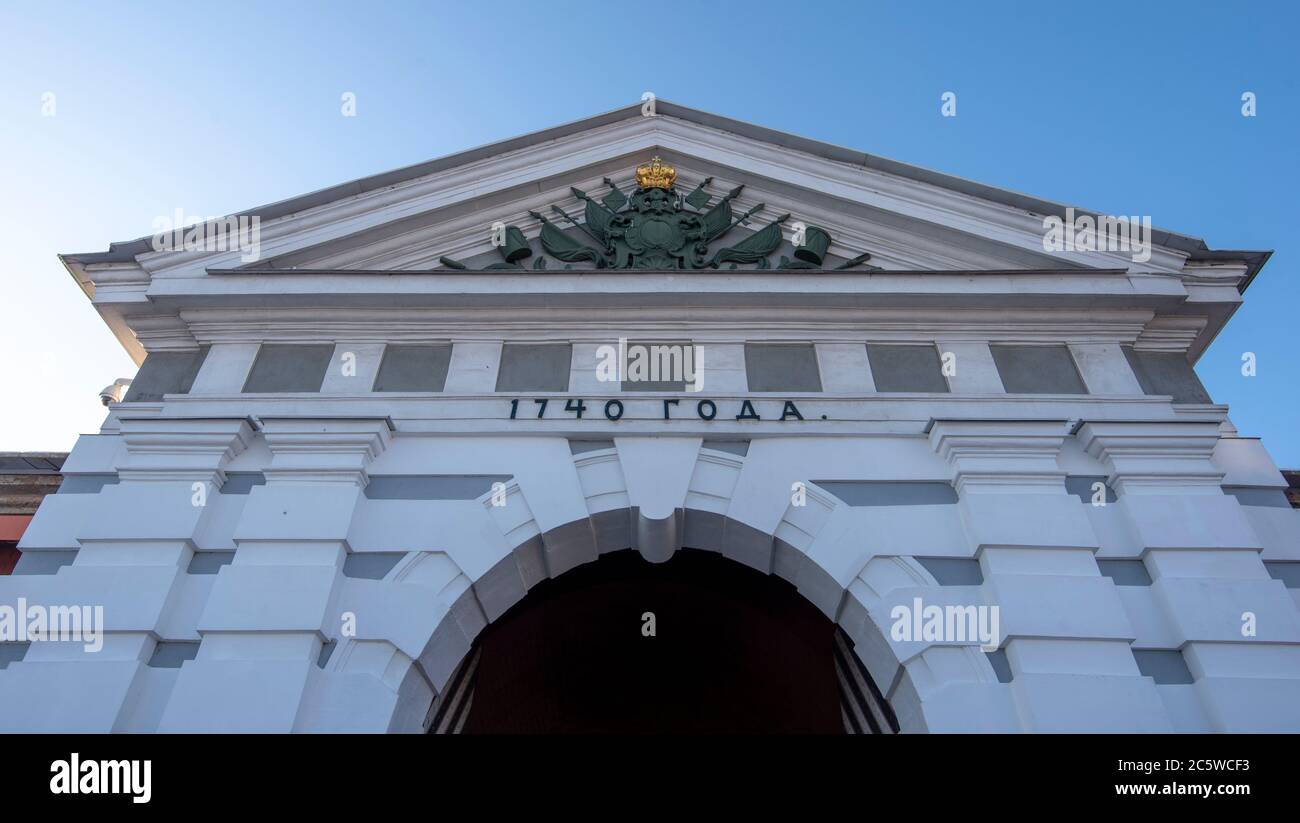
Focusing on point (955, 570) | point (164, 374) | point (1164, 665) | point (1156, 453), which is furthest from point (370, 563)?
point (1156, 453)

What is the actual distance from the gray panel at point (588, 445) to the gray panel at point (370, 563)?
1954 mm

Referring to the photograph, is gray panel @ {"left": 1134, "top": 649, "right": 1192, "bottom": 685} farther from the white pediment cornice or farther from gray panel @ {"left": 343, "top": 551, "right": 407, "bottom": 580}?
gray panel @ {"left": 343, "top": 551, "right": 407, "bottom": 580}

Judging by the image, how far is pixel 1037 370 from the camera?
10156 mm

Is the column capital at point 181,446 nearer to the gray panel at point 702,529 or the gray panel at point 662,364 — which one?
the gray panel at point 662,364

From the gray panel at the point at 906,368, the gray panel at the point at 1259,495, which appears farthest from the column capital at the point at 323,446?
the gray panel at the point at 1259,495

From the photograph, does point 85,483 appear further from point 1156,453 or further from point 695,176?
point 1156,453

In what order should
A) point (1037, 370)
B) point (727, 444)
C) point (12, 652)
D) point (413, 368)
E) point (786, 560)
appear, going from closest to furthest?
point (12, 652), point (786, 560), point (727, 444), point (1037, 370), point (413, 368)

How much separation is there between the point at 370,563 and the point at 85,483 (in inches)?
124

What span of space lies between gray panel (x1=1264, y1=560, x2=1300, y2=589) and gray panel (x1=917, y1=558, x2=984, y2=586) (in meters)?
2.76

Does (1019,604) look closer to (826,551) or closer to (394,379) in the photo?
(826,551)

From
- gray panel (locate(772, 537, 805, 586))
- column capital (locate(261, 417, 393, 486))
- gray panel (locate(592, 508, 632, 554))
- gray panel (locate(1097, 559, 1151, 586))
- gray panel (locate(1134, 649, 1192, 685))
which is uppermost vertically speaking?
column capital (locate(261, 417, 393, 486))

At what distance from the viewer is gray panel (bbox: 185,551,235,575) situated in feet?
28.5

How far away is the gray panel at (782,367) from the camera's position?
1002 centimetres

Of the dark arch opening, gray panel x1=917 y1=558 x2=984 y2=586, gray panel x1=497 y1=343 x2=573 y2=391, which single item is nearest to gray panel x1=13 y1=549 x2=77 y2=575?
gray panel x1=497 y1=343 x2=573 y2=391
